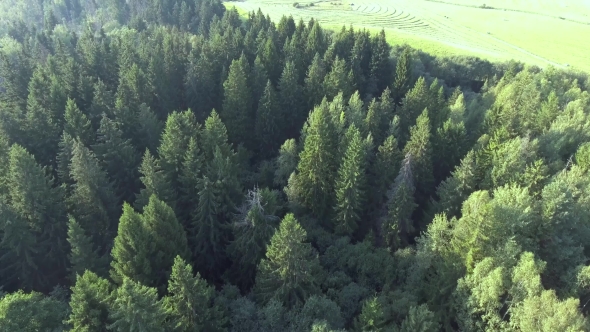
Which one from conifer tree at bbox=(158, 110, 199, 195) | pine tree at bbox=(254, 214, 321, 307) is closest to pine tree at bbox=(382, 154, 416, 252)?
pine tree at bbox=(254, 214, 321, 307)

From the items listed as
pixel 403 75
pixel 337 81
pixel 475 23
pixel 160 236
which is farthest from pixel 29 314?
pixel 475 23

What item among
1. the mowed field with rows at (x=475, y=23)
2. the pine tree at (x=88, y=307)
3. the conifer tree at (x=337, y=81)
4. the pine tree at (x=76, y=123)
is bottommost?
the pine tree at (x=88, y=307)

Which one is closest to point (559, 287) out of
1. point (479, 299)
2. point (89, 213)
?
point (479, 299)

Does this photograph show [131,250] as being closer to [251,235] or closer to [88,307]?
[88,307]

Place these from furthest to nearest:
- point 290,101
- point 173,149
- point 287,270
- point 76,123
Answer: point 290,101, point 76,123, point 173,149, point 287,270

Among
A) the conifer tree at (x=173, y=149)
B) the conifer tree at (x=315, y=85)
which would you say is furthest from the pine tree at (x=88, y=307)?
the conifer tree at (x=315, y=85)

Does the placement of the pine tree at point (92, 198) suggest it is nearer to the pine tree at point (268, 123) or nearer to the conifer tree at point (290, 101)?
the pine tree at point (268, 123)

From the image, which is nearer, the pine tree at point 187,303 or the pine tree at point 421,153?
the pine tree at point 187,303
